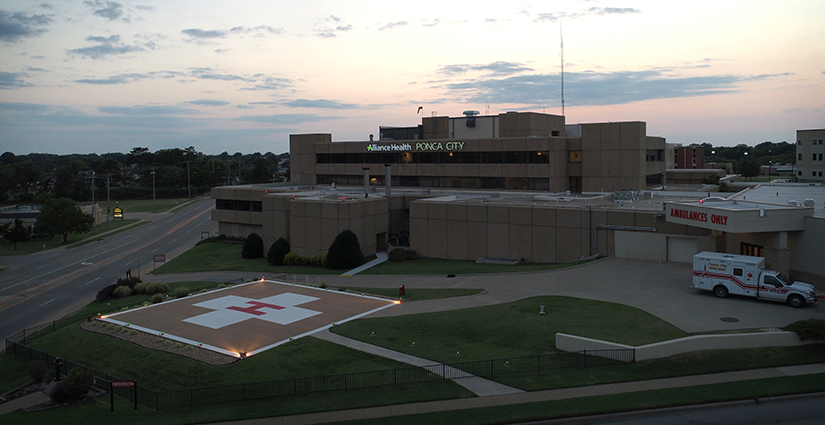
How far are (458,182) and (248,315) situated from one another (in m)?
39.4

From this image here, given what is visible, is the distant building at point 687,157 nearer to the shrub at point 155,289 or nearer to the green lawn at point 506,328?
the green lawn at point 506,328

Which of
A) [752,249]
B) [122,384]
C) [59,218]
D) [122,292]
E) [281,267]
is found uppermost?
[752,249]

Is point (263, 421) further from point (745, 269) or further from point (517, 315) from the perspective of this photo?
point (745, 269)

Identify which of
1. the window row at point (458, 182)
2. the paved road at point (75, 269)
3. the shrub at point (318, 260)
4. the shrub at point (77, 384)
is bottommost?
the paved road at point (75, 269)

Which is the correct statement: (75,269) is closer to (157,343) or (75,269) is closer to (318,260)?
(318,260)

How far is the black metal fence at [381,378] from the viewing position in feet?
73.8

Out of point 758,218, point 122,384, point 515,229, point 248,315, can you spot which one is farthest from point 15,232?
point 758,218

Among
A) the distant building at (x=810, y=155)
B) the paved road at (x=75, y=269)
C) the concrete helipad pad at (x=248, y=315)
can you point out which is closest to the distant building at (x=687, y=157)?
the distant building at (x=810, y=155)

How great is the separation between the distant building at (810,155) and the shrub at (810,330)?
106320 mm

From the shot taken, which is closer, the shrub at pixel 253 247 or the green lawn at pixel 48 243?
the shrub at pixel 253 247

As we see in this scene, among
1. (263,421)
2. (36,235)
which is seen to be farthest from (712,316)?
(36,235)

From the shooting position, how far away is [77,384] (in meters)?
25.0

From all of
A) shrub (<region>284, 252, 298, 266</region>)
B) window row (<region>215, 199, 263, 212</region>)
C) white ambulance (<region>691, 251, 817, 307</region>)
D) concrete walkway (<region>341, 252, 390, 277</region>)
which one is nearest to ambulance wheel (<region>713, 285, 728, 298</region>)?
white ambulance (<region>691, 251, 817, 307</region>)

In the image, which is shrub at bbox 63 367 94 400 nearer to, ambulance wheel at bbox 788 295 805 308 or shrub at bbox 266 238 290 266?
shrub at bbox 266 238 290 266
